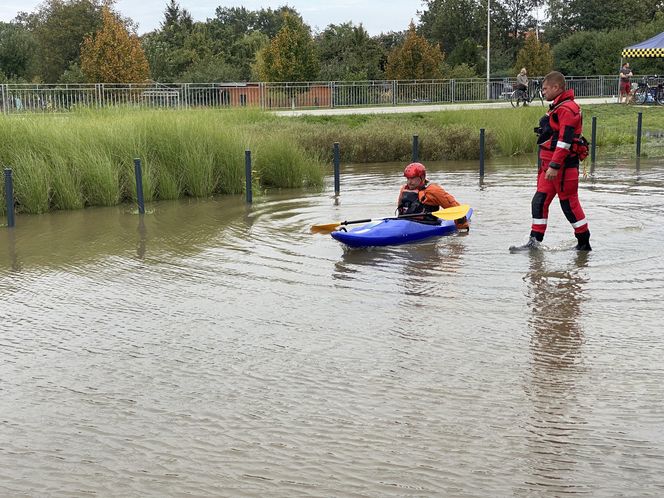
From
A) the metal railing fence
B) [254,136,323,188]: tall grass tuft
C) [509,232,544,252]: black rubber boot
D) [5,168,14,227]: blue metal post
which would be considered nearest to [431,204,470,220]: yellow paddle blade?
[509,232,544,252]: black rubber boot

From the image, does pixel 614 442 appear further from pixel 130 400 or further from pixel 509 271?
pixel 509 271

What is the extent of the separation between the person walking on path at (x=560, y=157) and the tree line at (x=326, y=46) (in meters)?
37.3

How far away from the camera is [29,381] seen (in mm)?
6828

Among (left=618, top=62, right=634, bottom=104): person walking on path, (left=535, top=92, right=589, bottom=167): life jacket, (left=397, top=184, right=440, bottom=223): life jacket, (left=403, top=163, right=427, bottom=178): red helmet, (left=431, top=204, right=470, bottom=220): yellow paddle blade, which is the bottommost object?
(left=431, top=204, right=470, bottom=220): yellow paddle blade

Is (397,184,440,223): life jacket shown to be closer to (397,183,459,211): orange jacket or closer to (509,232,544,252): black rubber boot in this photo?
(397,183,459,211): orange jacket

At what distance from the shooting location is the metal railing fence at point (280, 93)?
3406 cm

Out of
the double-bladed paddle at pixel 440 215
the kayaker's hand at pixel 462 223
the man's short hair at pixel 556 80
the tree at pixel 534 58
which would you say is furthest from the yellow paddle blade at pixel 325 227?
the tree at pixel 534 58

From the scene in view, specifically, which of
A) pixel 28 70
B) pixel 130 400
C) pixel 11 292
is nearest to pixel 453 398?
pixel 130 400

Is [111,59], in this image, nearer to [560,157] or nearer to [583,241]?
[583,241]

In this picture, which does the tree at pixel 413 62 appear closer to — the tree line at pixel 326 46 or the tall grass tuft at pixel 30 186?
the tree line at pixel 326 46

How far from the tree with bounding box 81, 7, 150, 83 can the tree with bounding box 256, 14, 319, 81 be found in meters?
7.13

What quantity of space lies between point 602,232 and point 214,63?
51.6 meters

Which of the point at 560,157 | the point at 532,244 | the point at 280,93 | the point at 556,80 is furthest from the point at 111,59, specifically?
the point at 560,157

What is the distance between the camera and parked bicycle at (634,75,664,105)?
141ft
